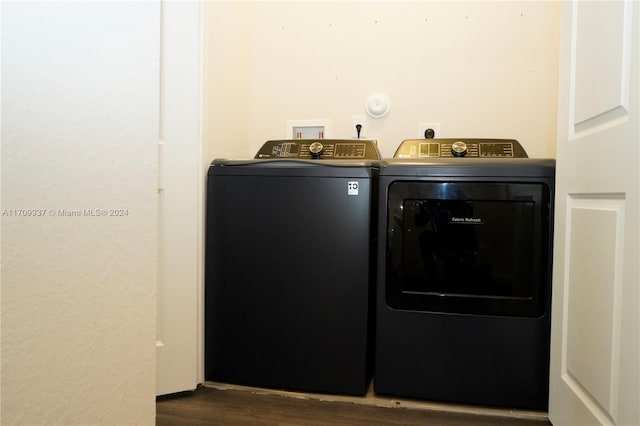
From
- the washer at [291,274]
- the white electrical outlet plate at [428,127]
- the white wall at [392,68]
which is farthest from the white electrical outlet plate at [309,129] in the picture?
the washer at [291,274]

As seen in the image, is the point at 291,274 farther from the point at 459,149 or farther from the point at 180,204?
the point at 459,149

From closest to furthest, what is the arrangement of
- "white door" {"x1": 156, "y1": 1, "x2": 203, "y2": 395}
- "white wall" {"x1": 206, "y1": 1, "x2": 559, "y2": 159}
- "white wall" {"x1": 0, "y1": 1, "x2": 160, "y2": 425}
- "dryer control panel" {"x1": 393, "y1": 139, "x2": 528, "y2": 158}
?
"white wall" {"x1": 0, "y1": 1, "x2": 160, "y2": 425}, "white door" {"x1": 156, "y1": 1, "x2": 203, "y2": 395}, "dryer control panel" {"x1": 393, "y1": 139, "x2": 528, "y2": 158}, "white wall" {"x1": 206, "y1": 1, "x2": 559, "y2": 159}

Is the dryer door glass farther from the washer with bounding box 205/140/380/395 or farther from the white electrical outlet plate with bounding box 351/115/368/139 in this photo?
the white electrical outlet plate with bounding box 351/115/368/139

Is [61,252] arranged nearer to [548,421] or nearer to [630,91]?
[630,91]

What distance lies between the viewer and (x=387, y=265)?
1.37 metres

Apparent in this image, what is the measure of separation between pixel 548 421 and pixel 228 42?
1.87 m

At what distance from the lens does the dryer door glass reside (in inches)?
50.8

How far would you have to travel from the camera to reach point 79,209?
0.78 m

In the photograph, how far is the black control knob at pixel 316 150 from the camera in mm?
1671

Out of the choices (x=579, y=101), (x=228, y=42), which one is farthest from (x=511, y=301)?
(x=228, y=42)

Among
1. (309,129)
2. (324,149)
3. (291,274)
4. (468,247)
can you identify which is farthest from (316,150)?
(468,247)

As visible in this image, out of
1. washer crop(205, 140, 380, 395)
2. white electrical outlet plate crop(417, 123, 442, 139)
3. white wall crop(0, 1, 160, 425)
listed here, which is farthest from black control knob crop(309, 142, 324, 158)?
white wall crop(0, 1, 160, 425)

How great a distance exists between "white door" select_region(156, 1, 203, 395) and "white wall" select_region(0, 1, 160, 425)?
20.7 inches

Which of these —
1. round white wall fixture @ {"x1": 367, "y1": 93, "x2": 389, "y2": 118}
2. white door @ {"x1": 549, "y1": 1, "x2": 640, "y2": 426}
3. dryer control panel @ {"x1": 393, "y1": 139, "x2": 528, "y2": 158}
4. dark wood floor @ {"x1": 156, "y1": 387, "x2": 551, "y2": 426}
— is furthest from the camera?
round white wall fixture @ {"x1": 367, "y1": 93, "x2": 389, "y2": 118}
